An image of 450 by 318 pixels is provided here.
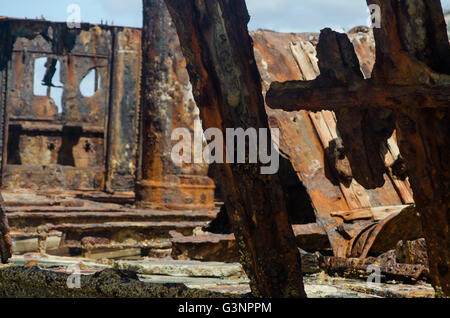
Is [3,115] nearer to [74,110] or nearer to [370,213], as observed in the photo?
[74,110]

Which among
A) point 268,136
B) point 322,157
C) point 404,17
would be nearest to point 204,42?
point 268,136

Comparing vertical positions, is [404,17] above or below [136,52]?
below

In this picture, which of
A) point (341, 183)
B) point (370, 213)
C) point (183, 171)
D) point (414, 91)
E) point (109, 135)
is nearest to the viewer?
point (414, 91)

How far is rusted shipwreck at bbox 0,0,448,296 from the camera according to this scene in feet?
5.88

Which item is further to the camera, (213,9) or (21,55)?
(21,55)

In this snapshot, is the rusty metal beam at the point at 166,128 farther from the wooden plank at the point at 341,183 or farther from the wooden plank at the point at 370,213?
the wooden plank at the point at 370,213

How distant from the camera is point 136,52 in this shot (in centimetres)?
1378

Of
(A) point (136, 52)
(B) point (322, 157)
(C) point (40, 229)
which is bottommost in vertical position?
(C) point (40, 229)

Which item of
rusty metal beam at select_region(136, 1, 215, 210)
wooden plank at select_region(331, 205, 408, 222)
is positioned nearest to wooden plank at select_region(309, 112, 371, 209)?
wooden plank at select_region(331, 205, 408, 222)

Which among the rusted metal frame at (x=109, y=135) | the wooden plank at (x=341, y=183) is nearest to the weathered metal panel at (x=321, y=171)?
the wooden plank at (x=341, y=183)

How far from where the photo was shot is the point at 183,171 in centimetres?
754

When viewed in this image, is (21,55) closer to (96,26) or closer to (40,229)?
(96,26)

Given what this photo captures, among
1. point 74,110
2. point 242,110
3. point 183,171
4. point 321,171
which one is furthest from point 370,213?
point 74,110
